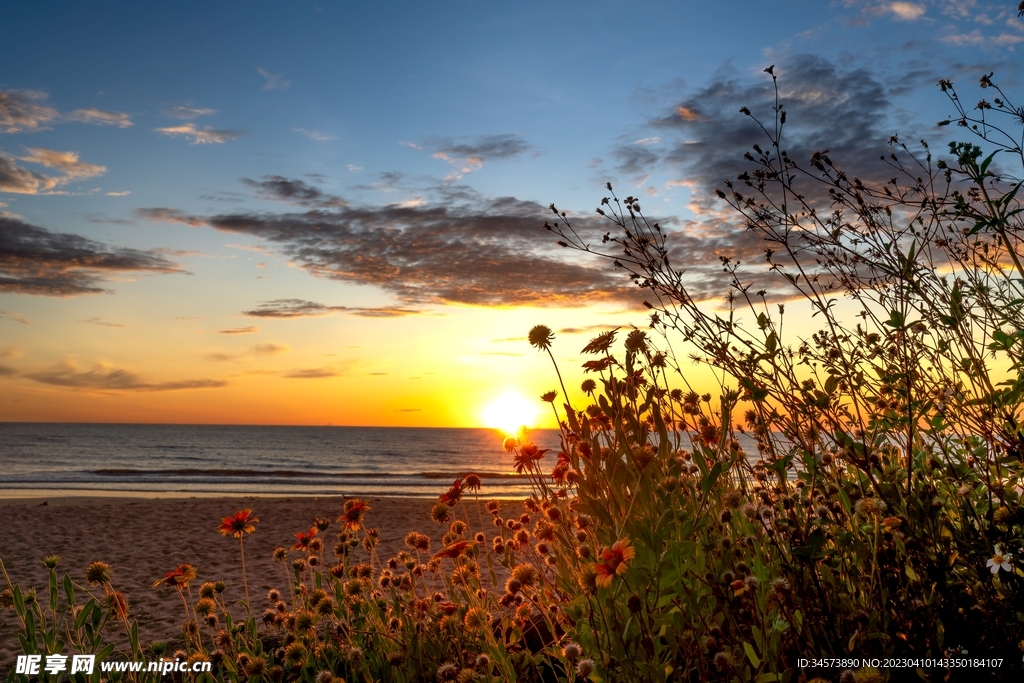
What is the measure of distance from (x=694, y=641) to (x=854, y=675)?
0.56 meters

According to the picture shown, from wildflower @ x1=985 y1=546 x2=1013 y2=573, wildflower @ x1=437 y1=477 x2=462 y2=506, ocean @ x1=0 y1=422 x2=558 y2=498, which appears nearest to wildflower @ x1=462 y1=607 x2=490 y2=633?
wildflower @ x1=437 y1=477 x2=462 y2=506

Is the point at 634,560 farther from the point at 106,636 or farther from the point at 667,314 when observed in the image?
the point at 106,636

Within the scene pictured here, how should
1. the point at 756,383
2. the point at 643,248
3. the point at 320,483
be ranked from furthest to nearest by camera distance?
the point at 320,483
the point at 643,248
the point at 756,383

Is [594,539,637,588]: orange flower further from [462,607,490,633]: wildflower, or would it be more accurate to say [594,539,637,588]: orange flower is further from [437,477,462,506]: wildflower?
[437,477,462,506]: wildflower

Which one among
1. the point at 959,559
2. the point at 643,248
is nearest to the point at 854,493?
the point at 959,559

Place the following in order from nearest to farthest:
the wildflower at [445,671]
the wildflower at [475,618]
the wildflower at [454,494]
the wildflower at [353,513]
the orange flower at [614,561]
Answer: the orange flower at [614,561] < the wildflower at [445,671] < the wildflower at [475,618] < the wildflower at [454,494] < the wildflower at [353,513]

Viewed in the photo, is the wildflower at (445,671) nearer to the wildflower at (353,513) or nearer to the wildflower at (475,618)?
the wildflower at (475,618)

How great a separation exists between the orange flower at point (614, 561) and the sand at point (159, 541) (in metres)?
5.00

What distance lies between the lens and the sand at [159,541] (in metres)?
6.66

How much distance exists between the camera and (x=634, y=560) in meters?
1.90

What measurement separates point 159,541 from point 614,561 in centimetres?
1128

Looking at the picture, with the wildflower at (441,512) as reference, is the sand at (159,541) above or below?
below

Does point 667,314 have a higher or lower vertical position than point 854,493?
higher

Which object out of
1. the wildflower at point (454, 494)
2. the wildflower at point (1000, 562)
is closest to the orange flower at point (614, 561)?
the wildflower at point (1000, 562)
